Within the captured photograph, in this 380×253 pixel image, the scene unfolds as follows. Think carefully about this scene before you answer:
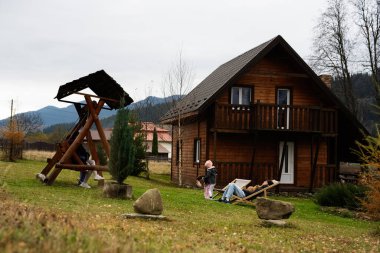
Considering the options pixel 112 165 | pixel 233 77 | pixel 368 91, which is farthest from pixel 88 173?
pixel 368 91

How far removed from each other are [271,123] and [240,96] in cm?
265

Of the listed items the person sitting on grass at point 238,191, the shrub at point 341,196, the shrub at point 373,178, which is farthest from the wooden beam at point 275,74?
the shrub at point 373,178

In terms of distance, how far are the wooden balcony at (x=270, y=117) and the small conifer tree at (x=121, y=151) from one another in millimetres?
7719

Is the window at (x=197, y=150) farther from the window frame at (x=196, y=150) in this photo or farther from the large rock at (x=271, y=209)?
the large rock at (x=271, y=209)

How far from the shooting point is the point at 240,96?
23984 mm

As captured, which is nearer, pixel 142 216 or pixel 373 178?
pixel 142 216

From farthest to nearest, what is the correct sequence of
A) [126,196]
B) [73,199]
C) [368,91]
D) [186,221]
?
[368,91] → [126,196] → [73,199] → [186,221]

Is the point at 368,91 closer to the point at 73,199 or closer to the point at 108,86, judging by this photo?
the point at 108,86

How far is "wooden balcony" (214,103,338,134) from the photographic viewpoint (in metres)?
21.8

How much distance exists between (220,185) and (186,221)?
11.1 m

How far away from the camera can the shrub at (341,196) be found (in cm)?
1726

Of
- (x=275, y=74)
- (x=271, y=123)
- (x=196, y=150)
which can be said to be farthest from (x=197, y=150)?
(x=275, y=74)

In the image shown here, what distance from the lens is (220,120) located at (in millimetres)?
21812

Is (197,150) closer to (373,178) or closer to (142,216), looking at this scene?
(373,178)
